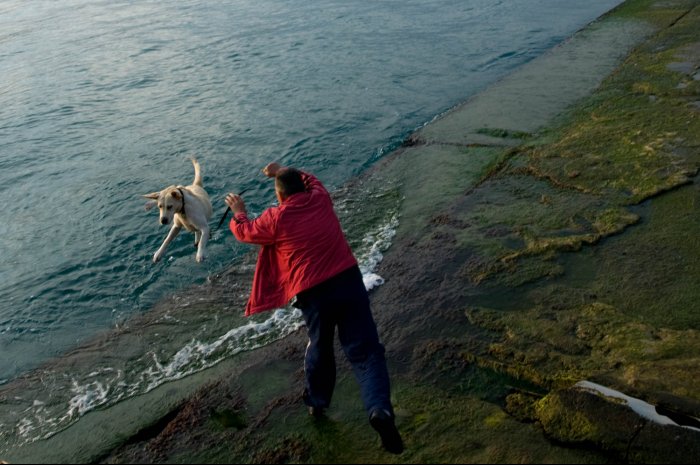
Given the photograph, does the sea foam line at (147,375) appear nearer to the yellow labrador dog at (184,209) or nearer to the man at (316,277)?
the yellow labrador dog at (184,209)

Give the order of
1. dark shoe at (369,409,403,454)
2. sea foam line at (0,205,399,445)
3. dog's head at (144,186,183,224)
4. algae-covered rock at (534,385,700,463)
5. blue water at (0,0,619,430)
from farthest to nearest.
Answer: blue water at (0,0,619,430)
dog's head at (144,186,183,224)
sea foam line at (0,205,399,445)
dark shoe at (369,409,403,454)
algae-covered rock at (534,385,700,463)

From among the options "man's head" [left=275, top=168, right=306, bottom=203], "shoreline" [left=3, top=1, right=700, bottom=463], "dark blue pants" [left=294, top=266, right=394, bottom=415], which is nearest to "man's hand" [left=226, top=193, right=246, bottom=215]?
"man's head" [left=275, top=168, right=306, bottom=203]

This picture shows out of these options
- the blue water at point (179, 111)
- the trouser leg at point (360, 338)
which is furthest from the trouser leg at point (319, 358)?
the blue water at point (179, 111)

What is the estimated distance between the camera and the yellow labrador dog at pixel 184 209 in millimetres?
7766

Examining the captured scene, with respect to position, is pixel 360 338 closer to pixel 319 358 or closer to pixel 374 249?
A: pixel 319 358

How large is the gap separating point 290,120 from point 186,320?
8742 mm

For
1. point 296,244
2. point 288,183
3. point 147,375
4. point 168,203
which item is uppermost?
point 288,183

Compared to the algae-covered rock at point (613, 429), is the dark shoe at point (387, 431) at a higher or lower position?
higher

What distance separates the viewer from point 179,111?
16.6 meters

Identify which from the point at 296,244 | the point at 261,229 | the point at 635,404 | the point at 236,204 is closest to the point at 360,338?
the point at 296,244

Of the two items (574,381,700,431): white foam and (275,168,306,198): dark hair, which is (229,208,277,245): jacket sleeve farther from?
(574,381,700,431): white foam

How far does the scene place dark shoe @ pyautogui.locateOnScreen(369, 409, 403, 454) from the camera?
15.1ft

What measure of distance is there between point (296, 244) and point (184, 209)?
3.54m

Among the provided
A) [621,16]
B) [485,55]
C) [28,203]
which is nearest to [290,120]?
[28,203]
